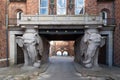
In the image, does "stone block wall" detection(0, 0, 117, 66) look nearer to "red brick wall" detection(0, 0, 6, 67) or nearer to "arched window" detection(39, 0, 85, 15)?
"red brick wall" detection(0, 0, 6, 67)

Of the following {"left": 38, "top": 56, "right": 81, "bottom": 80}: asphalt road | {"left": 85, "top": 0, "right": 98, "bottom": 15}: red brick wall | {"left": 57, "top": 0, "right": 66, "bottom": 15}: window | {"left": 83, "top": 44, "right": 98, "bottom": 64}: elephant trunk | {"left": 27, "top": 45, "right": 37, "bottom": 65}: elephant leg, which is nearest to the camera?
{"left": 38, "top": 56, "right": 81, "bottom": 80}: asphalt road

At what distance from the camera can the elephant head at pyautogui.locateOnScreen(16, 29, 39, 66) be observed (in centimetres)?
2062

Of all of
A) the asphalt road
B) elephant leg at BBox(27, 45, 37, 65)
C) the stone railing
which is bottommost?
the asphalt road

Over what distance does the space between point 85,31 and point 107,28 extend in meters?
3.72

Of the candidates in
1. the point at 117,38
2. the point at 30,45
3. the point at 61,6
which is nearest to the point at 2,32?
the point at 30,45

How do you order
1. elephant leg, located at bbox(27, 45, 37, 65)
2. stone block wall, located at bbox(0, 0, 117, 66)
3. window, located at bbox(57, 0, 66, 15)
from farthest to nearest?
window, located at bbox(57, 0, 66, 15)
stone block wall, located at bbox(0, 0, 117, 66)
elephant leg, located at bbox(27, 45, 37, 65)

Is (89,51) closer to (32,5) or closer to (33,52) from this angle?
(33,52)

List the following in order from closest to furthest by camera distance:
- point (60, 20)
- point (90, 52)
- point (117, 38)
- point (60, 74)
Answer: point (60, 74) → point (90, 52) → point (60, 20) → point (117, 38)

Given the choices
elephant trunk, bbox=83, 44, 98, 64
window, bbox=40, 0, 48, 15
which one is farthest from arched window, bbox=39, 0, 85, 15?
elephant trunk, bbox=83, 44, 98, 64

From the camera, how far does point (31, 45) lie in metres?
20.6

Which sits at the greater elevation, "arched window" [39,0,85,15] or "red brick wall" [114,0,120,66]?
"arched window" [39,0,85,15]

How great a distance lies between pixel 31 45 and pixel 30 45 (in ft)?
0.29

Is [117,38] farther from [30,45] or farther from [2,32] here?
[2,32]

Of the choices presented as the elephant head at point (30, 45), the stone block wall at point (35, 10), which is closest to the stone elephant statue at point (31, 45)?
the elephant head at point (30, 45)
